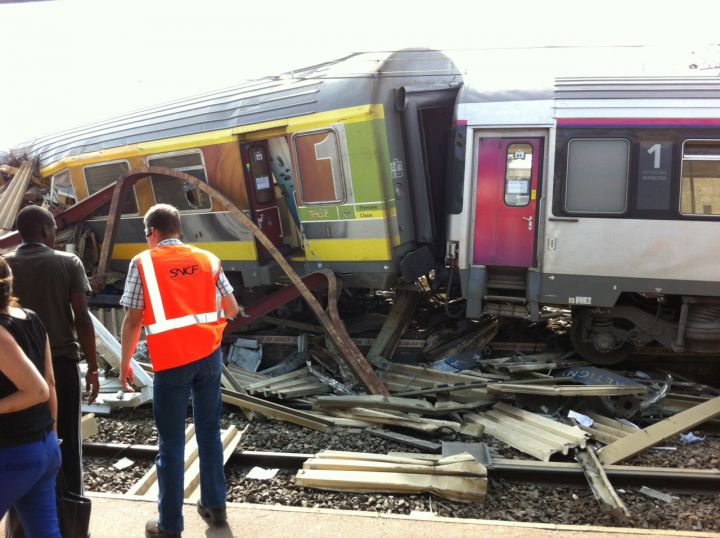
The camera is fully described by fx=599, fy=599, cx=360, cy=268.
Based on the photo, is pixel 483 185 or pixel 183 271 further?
pixel 483 185

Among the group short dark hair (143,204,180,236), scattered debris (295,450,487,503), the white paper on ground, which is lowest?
the white paper on ground

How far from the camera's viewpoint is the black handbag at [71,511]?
339 cm

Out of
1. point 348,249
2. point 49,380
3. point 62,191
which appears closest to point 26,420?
point 49,380

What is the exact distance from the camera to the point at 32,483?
257cm

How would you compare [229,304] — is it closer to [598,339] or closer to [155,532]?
[155,532]

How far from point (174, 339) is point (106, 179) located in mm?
6865

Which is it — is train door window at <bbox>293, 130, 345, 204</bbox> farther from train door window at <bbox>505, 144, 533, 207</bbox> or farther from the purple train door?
train door window at <bbox>505, 144, 533, 207</bbox>

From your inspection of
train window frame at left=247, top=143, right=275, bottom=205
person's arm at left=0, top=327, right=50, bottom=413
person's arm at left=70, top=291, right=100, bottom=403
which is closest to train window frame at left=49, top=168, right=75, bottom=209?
train window frame at left=247, top=143, right=275, bottom=205

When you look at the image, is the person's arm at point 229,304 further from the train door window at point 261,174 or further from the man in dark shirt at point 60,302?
the train door window at point 261,174

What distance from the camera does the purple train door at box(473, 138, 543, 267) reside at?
6883 mm

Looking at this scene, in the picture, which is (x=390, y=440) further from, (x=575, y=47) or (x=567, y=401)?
(x=575, y=47)

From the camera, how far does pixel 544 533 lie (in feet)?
12.0

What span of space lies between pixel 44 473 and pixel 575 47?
6.56 metres

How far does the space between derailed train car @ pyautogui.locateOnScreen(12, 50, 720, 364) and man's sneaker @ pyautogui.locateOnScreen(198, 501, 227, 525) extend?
4.09m
